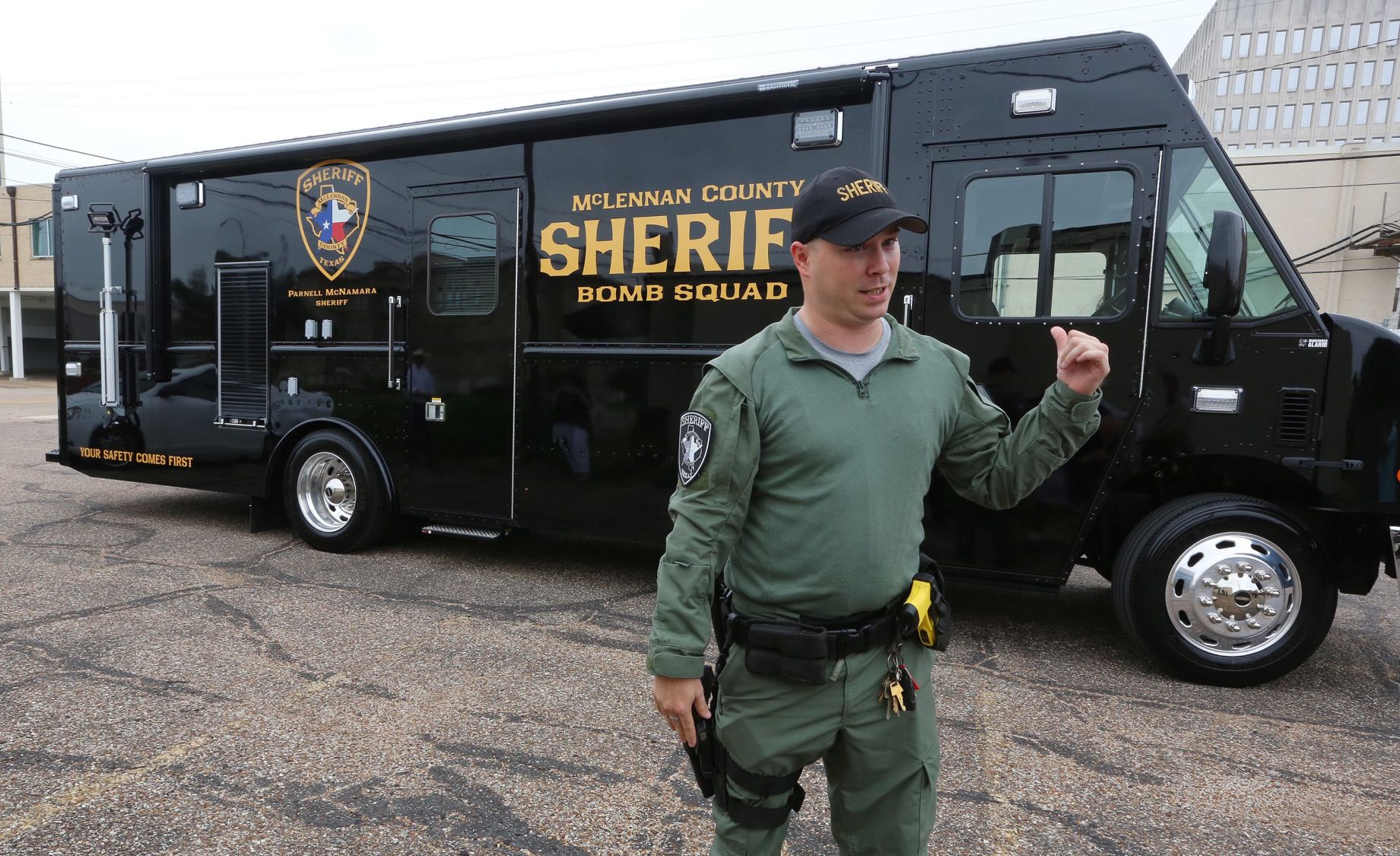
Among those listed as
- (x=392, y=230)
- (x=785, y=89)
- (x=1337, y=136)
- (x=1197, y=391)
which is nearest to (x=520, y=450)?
(x=392, y=230)

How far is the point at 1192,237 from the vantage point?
3.96 m

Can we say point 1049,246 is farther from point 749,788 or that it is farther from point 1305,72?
point 1305,72

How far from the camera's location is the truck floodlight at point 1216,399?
3.85 m

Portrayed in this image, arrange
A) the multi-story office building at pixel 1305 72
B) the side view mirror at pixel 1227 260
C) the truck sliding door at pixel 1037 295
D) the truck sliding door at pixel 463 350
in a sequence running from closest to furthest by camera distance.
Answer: the side view mirror at pixel 1227 260 → the truck sliding door at pixel 1037 295 → the truck sliding door at pixel 463 350 → the multi-story office building at pixel 1305 72

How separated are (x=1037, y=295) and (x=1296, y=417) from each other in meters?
1.18

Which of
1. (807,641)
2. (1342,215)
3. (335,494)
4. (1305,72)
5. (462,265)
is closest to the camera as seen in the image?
(807,641)

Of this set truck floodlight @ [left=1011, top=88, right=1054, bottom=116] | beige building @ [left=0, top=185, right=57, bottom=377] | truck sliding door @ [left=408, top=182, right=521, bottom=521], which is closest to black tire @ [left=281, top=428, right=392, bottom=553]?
truck sliding door @ [left=408, top=182, right=521, bottom=521]

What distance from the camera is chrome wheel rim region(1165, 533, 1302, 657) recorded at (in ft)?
12.6

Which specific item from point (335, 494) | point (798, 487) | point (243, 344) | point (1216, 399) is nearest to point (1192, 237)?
point (1216, 399)

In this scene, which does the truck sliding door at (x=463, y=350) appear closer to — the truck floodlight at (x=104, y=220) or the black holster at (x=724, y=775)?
the truck floodlight at (x=104, y=220)

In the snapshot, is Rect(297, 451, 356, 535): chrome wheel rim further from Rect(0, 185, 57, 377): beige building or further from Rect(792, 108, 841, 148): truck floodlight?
Rect(0, 185, 57, 377): beige building

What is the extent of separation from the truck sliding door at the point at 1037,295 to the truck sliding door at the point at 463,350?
2554mm

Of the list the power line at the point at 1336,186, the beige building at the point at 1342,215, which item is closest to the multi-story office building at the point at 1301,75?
the beige building at the point at 1342,215

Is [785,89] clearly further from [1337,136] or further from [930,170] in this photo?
[1337,136]
